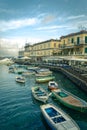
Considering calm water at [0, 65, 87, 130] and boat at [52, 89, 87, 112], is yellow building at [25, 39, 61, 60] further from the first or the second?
calm water at [0, 65, 87, 130]

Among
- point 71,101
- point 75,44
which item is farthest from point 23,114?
point 75,44

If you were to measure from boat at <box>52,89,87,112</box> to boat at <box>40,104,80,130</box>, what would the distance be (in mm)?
3387

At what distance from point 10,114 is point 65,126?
29.5 ft

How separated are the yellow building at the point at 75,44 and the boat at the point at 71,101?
101ft

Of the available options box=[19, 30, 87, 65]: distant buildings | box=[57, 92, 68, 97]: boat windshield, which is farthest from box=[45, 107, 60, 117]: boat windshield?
box=[19, 30, 87, 65]: distant buildings

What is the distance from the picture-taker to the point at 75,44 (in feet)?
193

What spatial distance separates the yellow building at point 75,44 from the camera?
56094 mm

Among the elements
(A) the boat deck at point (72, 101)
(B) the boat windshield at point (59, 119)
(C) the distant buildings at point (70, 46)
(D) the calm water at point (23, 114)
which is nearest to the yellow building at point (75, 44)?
(C) the distant buildings at point (70, 46)

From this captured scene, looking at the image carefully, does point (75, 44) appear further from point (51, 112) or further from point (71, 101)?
point (51, 112)

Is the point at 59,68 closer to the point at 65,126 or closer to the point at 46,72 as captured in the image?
the point at 46,72

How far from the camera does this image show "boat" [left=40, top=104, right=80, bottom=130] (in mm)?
16031

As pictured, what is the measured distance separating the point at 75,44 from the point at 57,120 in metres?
44.5

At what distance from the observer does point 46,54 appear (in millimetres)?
86562

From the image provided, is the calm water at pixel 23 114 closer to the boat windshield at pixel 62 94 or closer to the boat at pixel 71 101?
the boat at pixel 71 101
